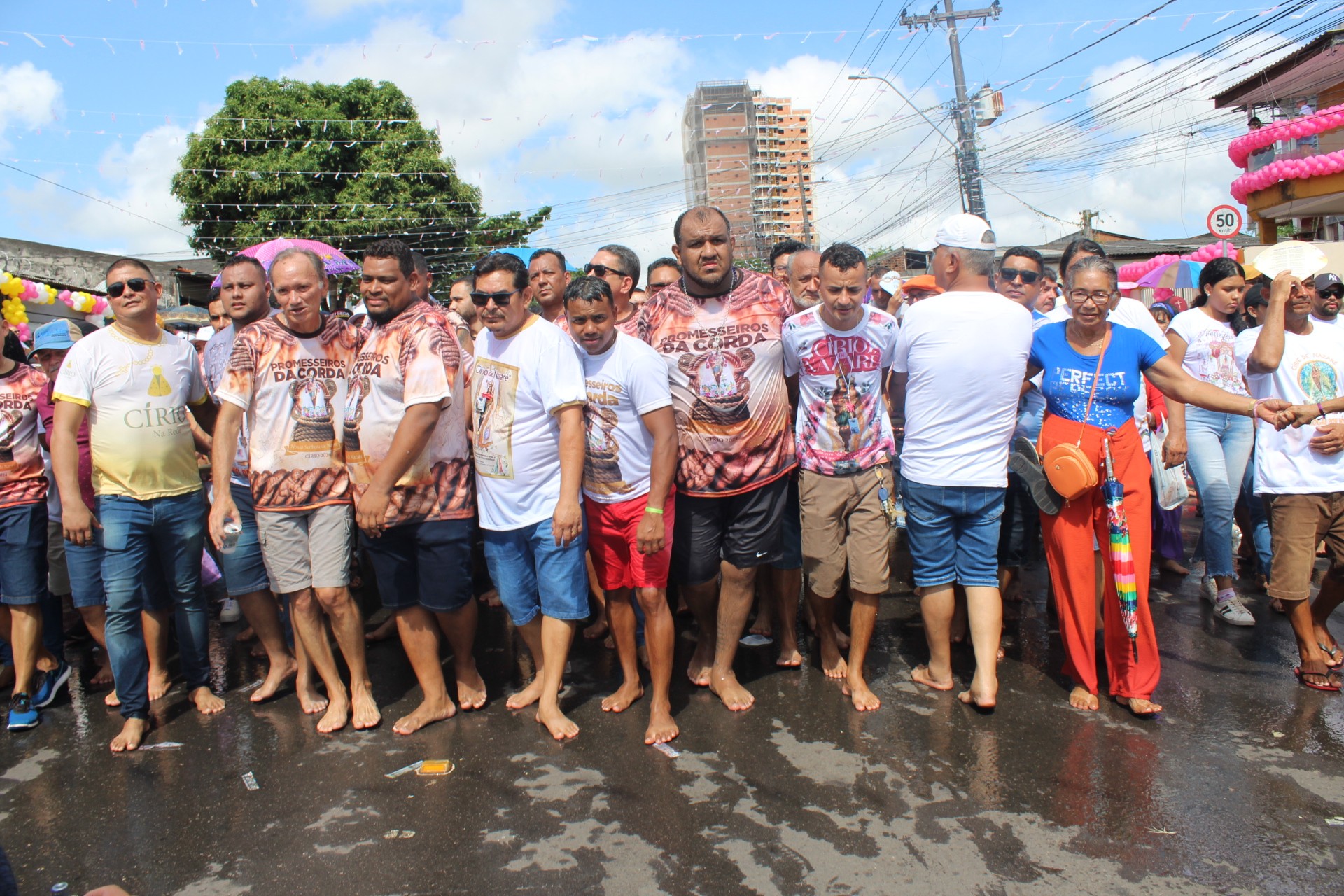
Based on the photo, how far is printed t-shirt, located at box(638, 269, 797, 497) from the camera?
388cm

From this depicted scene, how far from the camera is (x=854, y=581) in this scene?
399 cm

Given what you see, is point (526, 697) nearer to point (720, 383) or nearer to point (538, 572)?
point (538, 572)

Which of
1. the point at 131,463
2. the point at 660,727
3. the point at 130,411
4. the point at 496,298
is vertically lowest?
the point at 660,727

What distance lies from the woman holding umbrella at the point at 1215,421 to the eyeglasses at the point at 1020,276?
0.88 meters

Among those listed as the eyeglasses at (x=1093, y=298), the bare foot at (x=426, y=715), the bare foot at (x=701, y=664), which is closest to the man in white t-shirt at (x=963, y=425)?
the eyeglasses at (x=1093, y=298)

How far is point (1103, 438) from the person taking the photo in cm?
370

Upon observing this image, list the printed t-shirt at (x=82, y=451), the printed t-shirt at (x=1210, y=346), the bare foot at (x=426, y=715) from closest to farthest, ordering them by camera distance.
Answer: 1. the bare foot at (x=426, y=715)
2. the printed t-shirt at (x=82, y=451)
3. the printed t-shirt at (x=1210, y=346)

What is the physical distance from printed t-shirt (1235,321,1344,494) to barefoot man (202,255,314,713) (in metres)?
4.75

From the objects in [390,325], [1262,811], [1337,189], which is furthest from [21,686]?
[1337,189]

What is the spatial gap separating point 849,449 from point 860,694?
3.72 feet

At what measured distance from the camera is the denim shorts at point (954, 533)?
12.5 ft

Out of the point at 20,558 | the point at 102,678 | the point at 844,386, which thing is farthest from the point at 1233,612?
the point at 20,558

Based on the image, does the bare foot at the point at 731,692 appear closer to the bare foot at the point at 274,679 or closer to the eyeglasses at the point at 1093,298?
the bare foot at the point at 274,679

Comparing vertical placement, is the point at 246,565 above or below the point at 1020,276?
below
